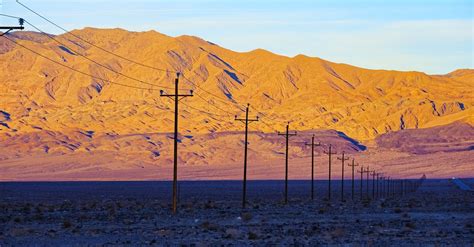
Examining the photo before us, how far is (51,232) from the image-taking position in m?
36.5

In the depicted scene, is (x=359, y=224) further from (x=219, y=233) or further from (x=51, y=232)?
(x=51, y=232)

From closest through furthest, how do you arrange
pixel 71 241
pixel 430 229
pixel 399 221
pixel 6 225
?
pixel 71 241, pixel 430 229, pixel 6 225, pixel 399 221

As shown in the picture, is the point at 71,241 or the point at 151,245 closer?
the point at 151,245

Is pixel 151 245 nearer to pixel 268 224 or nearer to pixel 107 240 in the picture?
pixel 107 240

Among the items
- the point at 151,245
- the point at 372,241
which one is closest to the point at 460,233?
the point at 372,241

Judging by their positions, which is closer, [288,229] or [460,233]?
[460,233]

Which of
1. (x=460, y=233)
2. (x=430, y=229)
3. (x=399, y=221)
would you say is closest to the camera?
(x=460, y=233)

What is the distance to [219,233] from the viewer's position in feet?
117

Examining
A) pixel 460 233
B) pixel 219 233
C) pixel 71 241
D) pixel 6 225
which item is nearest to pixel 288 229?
pixel 219 233

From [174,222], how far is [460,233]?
13.4 meters

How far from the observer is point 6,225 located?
41.3m

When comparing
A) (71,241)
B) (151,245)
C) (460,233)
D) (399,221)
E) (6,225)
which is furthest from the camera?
(399,221)

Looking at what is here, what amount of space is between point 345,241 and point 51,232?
37.1 ft

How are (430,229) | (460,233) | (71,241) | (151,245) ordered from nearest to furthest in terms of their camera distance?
(151,245), (71,241), (460,233), (430,229)
